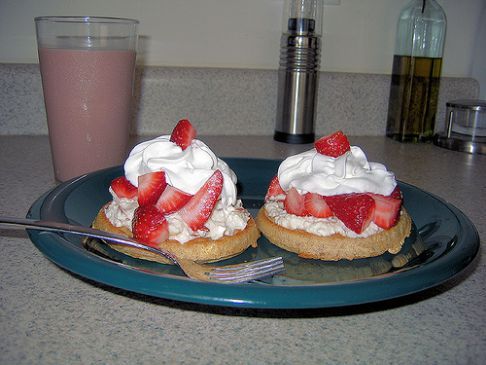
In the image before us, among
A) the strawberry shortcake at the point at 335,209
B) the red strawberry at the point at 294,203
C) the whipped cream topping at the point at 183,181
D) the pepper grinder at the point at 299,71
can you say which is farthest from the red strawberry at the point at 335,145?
the pepper grinder at the point at 299,71

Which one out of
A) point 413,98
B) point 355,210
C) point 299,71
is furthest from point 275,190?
point 413,98

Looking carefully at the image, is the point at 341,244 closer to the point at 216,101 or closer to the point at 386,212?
the point at 386,212

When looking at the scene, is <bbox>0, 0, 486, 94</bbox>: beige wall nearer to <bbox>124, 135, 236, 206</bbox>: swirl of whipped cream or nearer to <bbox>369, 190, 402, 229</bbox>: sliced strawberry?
<bbox>124, 135, 236, 206</bbox>: swirl of whipped cream

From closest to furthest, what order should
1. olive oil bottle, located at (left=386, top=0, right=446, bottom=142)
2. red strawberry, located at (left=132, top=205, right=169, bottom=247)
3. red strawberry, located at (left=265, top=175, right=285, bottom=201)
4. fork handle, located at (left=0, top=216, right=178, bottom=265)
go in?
1. fork handle, located at (left=0, top=216, right=178, bottom=265)
2. red strawberry, located at (left=132, top=205, right=169, bottom=247)
3. red strawberry, located at (left=265, top=175, right=285, bottom=201)
4. olive oil bottle, located at (left=386, top=0, right=446, bottom=142)

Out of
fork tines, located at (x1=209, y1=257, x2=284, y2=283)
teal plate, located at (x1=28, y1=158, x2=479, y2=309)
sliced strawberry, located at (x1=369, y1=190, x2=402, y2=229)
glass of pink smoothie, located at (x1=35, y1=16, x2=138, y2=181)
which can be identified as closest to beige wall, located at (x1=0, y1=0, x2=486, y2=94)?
glass of pink smoothie, located at (x1=35, y1=16, x2=138, y2=181)

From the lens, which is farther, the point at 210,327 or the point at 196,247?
the point at 196,247

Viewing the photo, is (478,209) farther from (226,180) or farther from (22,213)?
(22,213)

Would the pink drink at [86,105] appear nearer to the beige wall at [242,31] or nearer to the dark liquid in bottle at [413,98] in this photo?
the beige wall at [242,31]
